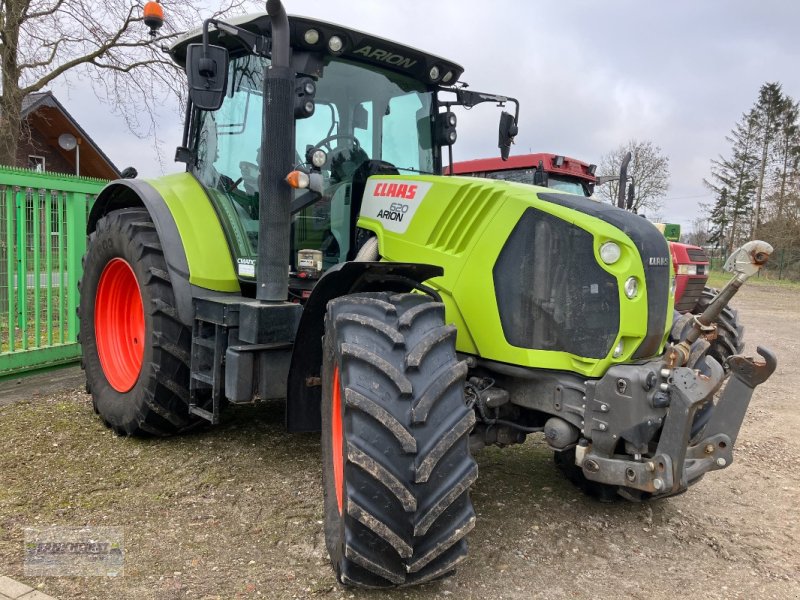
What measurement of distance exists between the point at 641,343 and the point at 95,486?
3046mm

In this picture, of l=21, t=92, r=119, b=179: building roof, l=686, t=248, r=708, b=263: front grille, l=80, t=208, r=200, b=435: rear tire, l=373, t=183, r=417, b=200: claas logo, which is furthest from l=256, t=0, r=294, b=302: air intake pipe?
l=21, t=92, r=119, b=179: building roof

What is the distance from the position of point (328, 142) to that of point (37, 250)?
3.75 meters

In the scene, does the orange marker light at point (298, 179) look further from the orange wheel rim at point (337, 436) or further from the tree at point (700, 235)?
the tree at point (700, 235)

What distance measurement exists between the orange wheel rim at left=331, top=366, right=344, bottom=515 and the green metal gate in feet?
13.9

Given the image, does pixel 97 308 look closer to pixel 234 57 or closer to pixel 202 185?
pixel 202 185

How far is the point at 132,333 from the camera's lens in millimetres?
4758

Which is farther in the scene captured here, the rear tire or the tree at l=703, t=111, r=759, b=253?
the tree at l=703, t=111, r=759, b=253

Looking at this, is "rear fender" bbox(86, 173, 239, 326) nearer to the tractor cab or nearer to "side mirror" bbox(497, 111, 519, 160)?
the tractor cab

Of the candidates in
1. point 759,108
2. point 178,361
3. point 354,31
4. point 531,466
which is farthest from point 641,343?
point 759,108

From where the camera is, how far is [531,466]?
14.1ft

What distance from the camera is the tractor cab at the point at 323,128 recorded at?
350cm

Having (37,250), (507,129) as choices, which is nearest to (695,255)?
(507,129)

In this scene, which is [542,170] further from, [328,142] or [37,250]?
[37,250]

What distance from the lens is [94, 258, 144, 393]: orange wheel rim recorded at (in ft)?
15.3
